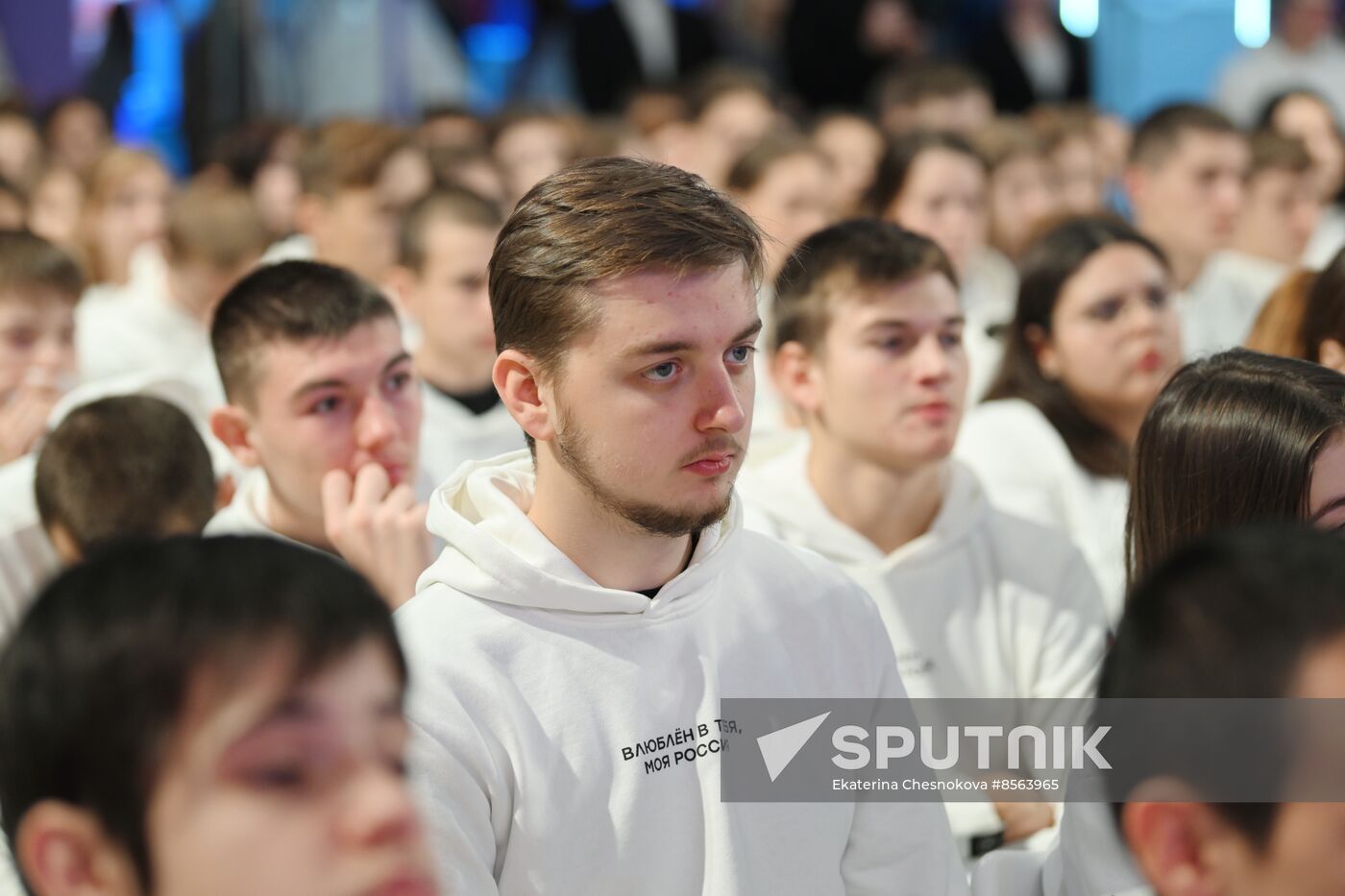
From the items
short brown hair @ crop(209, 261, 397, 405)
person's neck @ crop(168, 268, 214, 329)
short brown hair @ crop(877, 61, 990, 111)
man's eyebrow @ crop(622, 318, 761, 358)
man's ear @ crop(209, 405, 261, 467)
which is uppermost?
short brown hair @ crop(877, 61, 990, 111)

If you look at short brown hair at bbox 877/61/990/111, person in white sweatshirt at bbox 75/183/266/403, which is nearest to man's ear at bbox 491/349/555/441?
person in white sweatshirt at bbox 75/183/266/403

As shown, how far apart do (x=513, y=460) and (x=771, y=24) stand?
374 inches

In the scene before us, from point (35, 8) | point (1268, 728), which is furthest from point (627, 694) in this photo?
point (35, 8)

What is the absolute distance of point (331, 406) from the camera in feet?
10.4

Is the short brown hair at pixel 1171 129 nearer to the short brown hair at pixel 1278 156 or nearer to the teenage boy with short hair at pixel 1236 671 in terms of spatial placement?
the short brown hair at pixel 1278 156

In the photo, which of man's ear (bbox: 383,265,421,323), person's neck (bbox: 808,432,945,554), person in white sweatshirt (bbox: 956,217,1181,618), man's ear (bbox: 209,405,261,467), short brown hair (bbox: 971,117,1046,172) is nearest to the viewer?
man's ear (bbox: 209,405,261,467)

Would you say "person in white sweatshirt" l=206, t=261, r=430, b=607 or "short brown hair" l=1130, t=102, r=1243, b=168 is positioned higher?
"short brown hair" l=1130, t=102, r=1243, b=168

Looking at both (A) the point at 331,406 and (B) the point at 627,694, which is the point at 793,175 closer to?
(A) the point at 331,406

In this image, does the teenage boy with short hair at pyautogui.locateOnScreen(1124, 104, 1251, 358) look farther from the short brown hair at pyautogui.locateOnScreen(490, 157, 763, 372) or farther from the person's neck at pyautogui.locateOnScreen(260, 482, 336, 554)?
the short brown hair at pyautogui.locateOnScreen(490, 157, 763, 372)

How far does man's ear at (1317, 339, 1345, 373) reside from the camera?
320cm

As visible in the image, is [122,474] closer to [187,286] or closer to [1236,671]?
[1236,671]

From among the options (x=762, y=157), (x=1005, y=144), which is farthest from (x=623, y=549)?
(x=1005, y=144)

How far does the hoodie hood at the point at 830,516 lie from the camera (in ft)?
10.7

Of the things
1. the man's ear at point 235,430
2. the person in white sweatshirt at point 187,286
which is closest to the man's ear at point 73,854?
the man's ear at point 235,430
